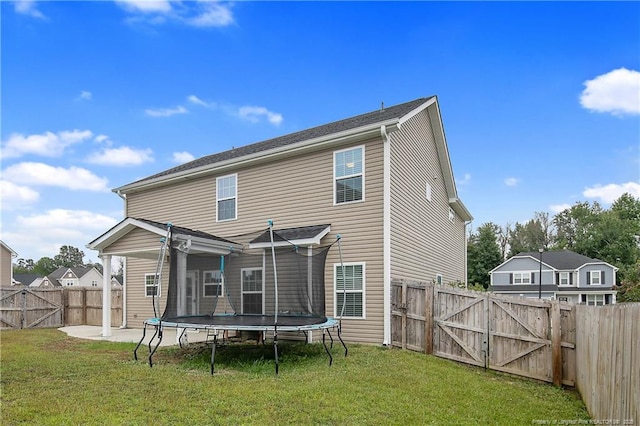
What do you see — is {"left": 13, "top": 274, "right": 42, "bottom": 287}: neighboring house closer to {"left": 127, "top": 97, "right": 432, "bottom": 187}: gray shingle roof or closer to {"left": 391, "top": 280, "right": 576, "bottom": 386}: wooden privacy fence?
{"left": 127, "top": 97, "right": 432, "bottom": 187}: gray shingle roof

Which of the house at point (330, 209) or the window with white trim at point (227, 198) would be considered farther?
the window with white trim at point (227, 198)

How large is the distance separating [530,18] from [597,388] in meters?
10.2

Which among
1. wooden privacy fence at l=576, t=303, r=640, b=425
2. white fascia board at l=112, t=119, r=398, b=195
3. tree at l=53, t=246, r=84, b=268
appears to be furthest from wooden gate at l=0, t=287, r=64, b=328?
tree at l=53, t=246, r=84, b=268

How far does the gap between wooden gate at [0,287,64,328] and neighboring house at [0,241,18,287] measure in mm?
17649

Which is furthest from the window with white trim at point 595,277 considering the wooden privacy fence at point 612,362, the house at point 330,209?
the wooden privacy fence at point 612,362

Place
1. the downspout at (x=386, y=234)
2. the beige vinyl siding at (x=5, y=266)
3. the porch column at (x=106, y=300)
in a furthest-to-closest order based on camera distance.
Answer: the beige vinyl siding at (x=5, y=266)
the porch column at (x=106, y=300)
the downspout at (x=386, y=234)

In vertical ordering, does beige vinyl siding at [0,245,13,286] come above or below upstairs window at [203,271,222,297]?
below

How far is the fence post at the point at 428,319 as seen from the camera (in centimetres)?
890

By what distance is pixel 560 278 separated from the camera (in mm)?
37906

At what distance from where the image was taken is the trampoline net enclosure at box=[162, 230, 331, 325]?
8.42 m

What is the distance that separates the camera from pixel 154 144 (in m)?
16.8

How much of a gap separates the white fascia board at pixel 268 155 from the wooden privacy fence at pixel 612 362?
19.7ft

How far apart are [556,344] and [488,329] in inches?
47.5

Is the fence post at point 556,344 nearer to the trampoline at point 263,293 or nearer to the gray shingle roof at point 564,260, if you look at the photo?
the trampoline at point 263,293
